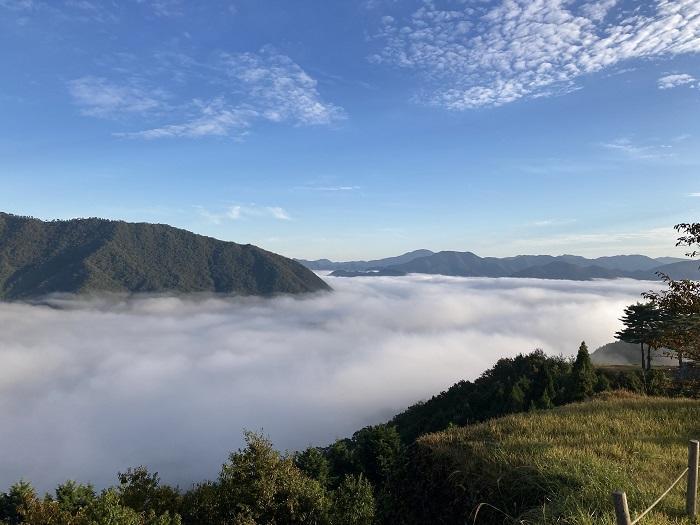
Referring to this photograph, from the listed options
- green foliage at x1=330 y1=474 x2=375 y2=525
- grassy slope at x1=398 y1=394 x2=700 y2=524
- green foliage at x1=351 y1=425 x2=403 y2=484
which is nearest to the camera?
grassy slope at x1=398 y1=394 x2=700 y2=524

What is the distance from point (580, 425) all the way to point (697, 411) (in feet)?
23.0

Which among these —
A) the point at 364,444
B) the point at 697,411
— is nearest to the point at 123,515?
the point at 697,411

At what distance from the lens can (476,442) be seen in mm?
13695

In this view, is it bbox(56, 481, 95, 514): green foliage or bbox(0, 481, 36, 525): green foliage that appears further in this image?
bbox(0, 481, 36, 525): green foliage

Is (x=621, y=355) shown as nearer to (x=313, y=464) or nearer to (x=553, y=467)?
(x=313, y=464)

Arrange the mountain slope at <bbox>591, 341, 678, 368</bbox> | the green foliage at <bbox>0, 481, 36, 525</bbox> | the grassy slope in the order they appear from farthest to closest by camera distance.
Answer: the mountain slope at <bbox>591, 341, 678, 368</bbox> → the green foliage at <bbox>0, 481, 36, 525</bbox> → the grassy slope

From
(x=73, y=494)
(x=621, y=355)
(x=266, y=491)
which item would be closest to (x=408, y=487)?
(x=266, y=491)

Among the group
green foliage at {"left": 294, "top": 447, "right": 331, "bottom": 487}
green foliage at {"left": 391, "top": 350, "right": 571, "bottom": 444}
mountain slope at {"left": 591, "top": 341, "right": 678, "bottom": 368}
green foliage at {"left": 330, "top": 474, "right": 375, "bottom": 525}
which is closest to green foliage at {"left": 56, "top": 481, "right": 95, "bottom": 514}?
green foliage at {"left": 294, "top": 447, "right": 331, "bottom": 487}

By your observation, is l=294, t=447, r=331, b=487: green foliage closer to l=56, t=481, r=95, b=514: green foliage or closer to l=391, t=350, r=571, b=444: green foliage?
l=391, t=350, r=571, b=444: green foliage

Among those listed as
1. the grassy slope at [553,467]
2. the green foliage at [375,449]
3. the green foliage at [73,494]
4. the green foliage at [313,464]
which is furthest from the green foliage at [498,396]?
the grassy slope at [553,467]

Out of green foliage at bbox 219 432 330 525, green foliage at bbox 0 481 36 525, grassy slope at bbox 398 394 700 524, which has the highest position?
grassy slope at bbox 398 394 700 524

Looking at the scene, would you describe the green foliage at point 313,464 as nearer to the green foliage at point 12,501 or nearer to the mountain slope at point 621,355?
the green foliage at point 12,501

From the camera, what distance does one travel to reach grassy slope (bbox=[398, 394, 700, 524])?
880 cm

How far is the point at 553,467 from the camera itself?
414 inches
